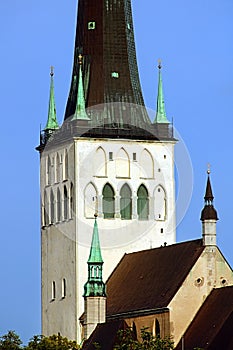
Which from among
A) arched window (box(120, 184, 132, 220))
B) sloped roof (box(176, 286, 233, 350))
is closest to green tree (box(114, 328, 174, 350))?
sloped roof (box(176, 286, 233, 350))

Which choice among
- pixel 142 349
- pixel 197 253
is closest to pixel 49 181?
pixel 197 253

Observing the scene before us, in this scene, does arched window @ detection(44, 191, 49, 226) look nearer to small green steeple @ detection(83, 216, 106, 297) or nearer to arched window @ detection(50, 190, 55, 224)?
arched window @ detection(50, 190, 55, 224)

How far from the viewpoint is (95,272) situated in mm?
123312

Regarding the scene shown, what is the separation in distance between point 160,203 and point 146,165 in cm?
232

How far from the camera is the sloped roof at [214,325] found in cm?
11056

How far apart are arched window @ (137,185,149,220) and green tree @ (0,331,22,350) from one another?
12254mm

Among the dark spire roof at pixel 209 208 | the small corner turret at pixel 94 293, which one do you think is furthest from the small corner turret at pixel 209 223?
the small corner turret at pixel 94 293

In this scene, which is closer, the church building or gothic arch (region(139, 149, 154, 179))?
the church building

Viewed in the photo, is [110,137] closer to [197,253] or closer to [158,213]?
[158,213]

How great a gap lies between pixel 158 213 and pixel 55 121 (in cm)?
823

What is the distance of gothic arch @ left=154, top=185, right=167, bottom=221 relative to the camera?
429 feet

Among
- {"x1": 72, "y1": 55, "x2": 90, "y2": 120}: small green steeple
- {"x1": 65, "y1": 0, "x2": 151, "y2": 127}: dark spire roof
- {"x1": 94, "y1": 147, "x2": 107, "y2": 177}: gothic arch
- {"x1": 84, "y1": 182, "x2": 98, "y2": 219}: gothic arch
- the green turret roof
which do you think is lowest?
the green turret roof

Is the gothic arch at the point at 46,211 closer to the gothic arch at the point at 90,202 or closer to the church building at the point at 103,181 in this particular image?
the church building at the point at 103,181

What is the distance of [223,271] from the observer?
117875 millimetres
